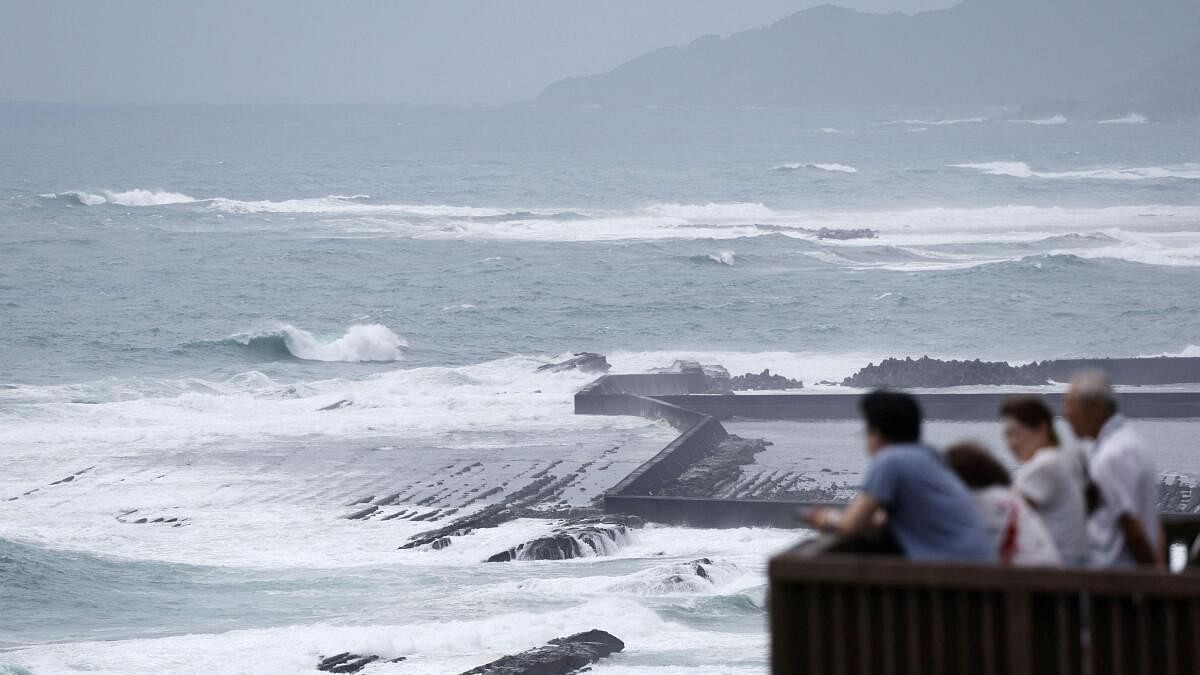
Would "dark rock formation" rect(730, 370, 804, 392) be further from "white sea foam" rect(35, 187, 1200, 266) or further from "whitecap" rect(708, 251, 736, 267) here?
"whitecap" rect(708, 251, 736, 267)

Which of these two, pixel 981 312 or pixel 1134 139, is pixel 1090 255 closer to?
pixel 981 312

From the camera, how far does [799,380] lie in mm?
36844

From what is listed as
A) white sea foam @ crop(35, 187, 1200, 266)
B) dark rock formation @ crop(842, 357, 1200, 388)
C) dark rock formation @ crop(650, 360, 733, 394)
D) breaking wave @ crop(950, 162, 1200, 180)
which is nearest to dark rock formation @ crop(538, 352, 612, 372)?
dark rock formation @ crop(650, 360, 733, 394)

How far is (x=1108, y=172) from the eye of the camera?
106 metres

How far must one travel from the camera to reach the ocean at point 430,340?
708 inches

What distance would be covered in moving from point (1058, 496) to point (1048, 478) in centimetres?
7

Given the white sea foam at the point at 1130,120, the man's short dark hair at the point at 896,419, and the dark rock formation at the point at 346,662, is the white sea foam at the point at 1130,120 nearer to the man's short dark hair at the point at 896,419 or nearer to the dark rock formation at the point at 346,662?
the dark rock formation at the point at 346,662

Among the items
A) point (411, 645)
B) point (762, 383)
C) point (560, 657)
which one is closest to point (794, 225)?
point (762, 383)

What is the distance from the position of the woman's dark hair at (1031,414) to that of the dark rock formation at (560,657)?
9.67 meters

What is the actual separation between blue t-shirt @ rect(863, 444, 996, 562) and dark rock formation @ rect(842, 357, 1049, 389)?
27.8 meters

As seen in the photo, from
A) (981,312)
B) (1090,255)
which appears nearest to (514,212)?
(1090,255)

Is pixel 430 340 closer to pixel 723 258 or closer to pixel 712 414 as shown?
pixel 712 414

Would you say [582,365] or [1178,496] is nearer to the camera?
[1178,496]

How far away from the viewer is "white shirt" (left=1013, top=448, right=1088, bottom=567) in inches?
218
